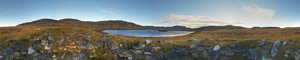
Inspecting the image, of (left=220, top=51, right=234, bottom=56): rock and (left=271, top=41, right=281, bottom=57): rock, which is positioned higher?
(left=271, top=41, right=281, bottom=57): rock

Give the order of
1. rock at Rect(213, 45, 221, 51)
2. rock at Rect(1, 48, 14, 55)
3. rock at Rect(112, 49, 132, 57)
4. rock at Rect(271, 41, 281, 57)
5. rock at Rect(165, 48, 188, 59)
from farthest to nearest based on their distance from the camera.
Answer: rock at Rect(112, 49, 132, 57), rock at Rect(165, 48, 188, 59), rock at Rect(213, 45, 221, 51), rock at Rect(1, 48, 14, 55), rock at Rect(271, 41, 281, 57)

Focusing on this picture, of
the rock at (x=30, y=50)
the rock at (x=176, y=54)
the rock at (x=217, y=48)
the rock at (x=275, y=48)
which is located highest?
the rock at (x=275, y=48)

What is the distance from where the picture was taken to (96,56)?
2508 cm

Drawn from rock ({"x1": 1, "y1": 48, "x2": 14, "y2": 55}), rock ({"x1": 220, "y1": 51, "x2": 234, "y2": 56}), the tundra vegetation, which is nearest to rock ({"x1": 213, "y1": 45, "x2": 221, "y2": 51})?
the tundra vegetation

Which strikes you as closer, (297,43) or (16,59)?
(297,43)

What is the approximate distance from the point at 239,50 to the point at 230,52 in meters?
1.10

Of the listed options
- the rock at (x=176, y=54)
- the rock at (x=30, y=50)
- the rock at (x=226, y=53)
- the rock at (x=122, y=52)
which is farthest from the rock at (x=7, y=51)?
the rock at (x=226, y=53)

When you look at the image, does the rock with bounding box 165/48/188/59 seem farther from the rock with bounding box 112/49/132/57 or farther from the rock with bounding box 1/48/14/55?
the rock with bounding box 1/48/14/55

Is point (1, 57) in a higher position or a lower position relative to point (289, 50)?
lower

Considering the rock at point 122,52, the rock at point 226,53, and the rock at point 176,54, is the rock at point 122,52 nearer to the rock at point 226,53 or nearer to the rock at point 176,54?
the rock at point 176,54

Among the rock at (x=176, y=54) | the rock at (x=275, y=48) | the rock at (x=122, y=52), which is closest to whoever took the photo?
the rock at (x=275, y=48)

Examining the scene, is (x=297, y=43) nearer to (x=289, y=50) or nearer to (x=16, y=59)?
(x=289, y=50)

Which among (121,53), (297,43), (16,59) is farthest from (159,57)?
(16,59)

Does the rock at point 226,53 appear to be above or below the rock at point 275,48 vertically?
below
